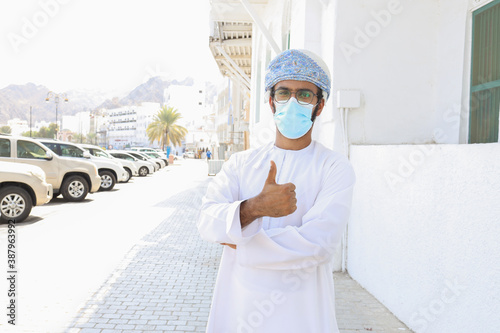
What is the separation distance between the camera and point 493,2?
4.18 meters

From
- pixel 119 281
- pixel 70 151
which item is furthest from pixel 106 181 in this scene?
pixel 119 281

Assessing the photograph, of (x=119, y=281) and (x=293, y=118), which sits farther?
(x=119, y=281)

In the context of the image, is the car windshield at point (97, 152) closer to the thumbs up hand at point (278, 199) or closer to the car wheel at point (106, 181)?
the car wheel at point (106, 181)

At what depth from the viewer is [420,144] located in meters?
4.49

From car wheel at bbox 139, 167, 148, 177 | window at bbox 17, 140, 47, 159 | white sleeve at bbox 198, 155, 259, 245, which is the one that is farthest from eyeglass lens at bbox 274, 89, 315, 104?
car wheel at bbox 139, 167, 148, 177

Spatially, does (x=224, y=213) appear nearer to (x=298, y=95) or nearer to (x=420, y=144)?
(x=298, y=95)

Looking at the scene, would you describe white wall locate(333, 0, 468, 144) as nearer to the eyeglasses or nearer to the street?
the street

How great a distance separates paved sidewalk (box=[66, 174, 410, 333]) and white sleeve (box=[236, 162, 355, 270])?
8.14 ft

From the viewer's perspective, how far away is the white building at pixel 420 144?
9.64ft

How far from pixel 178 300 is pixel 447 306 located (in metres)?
2.83

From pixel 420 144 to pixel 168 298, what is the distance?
3.38m

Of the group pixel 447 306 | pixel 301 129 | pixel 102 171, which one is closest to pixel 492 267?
pixel 447 306

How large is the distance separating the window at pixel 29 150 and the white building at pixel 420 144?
308 inches

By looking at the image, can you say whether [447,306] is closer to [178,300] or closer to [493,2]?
[178,300]
